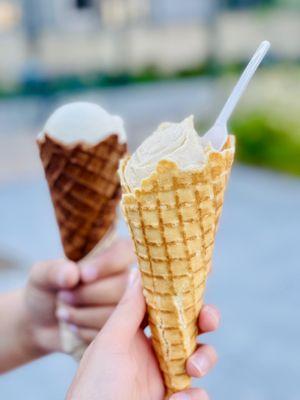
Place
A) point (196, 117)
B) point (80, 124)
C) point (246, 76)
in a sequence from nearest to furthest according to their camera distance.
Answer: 1. point (246, 76)
2. point (80, 124)
3. point (196, 117)

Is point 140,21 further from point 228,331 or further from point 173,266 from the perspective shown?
point 173,266

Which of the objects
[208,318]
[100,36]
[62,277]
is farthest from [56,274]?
[100,36]

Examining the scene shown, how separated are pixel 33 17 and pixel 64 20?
35.3 inches

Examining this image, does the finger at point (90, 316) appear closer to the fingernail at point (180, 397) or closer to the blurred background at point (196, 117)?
the fingernail at point (180, 397)

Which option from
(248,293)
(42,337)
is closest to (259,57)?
(42,337)

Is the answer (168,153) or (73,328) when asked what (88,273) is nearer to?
(73,328)

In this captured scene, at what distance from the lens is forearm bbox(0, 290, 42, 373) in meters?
2.21

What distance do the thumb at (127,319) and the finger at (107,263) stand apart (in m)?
0.34

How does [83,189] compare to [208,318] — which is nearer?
[208,318]

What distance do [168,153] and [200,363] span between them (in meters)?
0.46

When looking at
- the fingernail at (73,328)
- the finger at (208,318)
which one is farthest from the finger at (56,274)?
the finger at (208,318)

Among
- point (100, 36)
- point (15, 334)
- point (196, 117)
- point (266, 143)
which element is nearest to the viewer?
point (15, 334)

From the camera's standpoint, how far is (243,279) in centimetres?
566

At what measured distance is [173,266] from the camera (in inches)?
58.0
